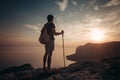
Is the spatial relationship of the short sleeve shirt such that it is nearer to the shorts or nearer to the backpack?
the backpack

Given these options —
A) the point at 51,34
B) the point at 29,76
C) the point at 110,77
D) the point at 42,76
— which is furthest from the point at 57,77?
the point at 51,34

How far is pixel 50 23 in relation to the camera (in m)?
11.2

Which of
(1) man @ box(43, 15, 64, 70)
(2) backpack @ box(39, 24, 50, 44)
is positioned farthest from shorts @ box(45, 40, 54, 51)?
(2) backpack @ box(39, 24, 50, 44)

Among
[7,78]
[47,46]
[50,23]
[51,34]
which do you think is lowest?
[7,78]

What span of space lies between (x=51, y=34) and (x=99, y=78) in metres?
5.00

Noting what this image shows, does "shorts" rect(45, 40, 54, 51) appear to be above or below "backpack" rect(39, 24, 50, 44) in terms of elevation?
below

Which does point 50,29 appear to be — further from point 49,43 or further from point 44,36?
point 49,43

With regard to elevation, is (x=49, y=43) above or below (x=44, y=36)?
below

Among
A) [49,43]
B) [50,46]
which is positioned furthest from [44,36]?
[50,46]

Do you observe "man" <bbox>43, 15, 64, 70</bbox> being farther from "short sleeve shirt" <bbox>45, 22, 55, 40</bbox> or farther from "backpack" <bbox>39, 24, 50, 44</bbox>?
"backpack" <bbox>39, 24, 50, 44</bbox>

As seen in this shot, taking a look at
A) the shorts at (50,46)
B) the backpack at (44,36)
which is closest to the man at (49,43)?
the shorts at (50,46)

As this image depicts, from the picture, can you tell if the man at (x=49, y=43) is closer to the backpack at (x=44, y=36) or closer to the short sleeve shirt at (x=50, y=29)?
the short sleeve shirt at (x=50, y=29)

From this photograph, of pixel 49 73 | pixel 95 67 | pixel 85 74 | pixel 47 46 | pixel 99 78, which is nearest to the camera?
pixel 99 78

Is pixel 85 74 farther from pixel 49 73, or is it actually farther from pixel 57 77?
pixel 49 73
